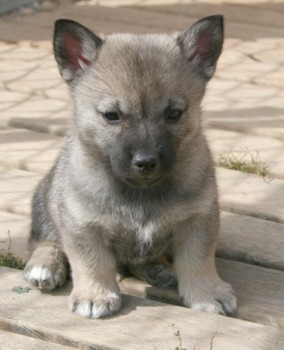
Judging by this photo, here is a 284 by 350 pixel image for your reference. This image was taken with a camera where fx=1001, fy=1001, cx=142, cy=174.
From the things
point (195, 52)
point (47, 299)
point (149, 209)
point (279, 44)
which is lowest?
point (279, 44)

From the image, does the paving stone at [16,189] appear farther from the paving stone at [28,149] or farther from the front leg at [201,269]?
the front leg at [201,269]

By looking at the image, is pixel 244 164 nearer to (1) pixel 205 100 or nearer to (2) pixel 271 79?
(1) pixel 205 100

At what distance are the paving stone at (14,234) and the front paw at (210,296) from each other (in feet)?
2.51

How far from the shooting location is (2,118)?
18.4 ft

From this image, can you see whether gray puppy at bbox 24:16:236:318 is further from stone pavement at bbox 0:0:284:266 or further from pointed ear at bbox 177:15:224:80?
stone pavement at bbox 0:0:284:266

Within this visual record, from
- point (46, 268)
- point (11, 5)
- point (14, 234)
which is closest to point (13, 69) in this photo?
point (11, 5)

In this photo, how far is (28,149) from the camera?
5211mm

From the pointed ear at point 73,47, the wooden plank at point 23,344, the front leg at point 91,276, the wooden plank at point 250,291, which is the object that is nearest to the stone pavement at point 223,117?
the wooden plank at point 250,291

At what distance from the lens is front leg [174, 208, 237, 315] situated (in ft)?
12.2

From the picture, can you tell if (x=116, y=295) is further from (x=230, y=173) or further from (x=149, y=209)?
(x=230, y=173)

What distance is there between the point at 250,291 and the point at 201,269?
9.4 inches

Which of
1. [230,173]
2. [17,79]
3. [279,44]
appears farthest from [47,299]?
[279,44]

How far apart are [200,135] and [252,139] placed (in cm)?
154

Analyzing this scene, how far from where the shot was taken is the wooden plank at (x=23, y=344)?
11.3ft
